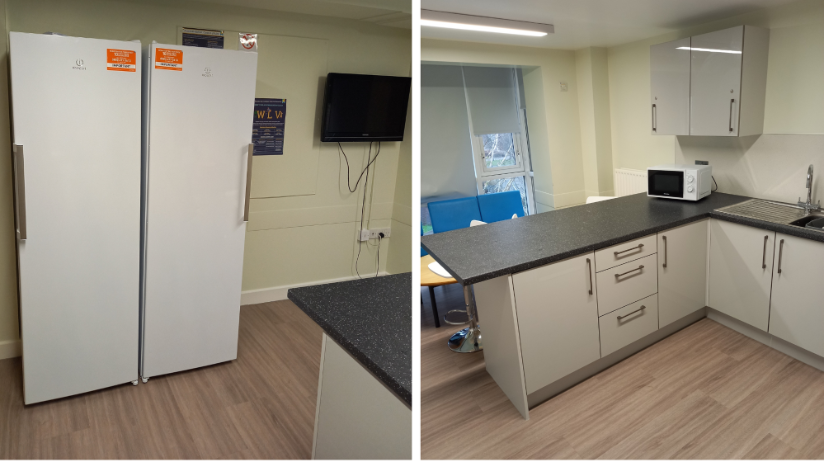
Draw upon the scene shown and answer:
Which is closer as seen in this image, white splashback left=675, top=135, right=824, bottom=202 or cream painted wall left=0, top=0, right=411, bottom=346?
white splashback left=675, top=135, right=824, bottom=202

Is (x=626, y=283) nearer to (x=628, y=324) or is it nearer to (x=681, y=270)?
(x=628, y=324)

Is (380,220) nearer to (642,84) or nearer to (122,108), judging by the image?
(122,108)

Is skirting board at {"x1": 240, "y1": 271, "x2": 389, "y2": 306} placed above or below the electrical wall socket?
below

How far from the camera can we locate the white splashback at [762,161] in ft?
8.21

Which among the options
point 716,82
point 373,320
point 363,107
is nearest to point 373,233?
point 363,107

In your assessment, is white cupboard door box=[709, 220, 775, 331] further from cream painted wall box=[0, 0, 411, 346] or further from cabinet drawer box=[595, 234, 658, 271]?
cream painted wall box=[0, 0, 411, 346]

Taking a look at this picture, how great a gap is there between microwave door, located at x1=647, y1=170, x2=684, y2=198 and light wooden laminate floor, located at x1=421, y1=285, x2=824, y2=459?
33.4 inches

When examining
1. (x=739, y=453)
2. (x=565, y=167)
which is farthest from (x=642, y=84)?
(x=739, y=453)

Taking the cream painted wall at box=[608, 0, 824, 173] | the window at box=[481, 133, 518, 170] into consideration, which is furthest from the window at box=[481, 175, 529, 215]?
the cream painted wall at box=[608, 0, 824, 173]

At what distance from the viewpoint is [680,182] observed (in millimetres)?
2756

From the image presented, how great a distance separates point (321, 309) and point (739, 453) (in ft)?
4.87

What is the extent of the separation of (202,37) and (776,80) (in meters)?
3.17

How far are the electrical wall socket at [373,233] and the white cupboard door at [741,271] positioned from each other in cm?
181

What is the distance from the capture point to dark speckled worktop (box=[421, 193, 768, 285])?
1.81m
